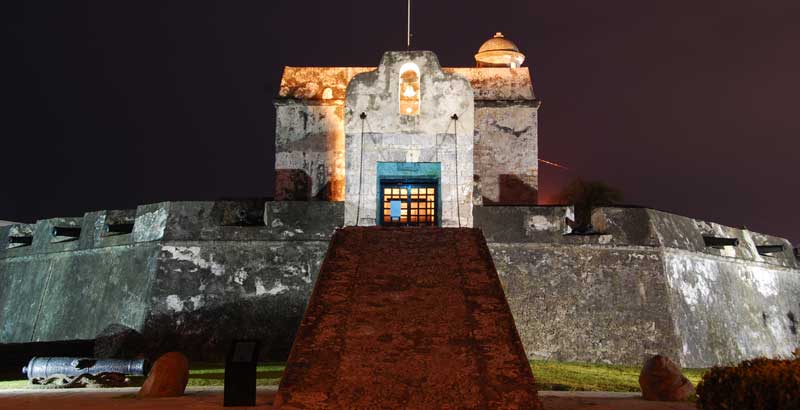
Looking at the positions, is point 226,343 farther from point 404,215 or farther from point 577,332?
point 577,332

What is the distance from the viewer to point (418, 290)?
9.74 meters

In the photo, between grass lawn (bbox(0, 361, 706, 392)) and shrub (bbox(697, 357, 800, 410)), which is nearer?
shrub (bbox(697, 357, 800, 410))

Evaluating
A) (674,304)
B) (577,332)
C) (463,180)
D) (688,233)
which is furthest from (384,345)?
(688,233)

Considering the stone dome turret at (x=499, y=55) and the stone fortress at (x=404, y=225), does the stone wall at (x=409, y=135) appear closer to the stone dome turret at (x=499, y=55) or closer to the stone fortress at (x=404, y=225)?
the stone fortress at (x=404, y=225)

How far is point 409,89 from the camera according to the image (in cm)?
1498

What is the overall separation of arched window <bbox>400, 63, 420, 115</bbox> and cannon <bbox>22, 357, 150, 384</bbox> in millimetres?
6108

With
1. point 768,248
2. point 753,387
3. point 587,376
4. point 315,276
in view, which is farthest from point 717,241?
point 753,387

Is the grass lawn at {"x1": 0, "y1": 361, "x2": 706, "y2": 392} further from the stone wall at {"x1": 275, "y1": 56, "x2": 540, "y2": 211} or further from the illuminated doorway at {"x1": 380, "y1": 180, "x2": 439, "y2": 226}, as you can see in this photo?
the stone wall at {"x1": 275, "y1": 56, "x2": 540, "y2": 211}

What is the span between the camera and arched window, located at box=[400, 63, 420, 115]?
→ 1477cm

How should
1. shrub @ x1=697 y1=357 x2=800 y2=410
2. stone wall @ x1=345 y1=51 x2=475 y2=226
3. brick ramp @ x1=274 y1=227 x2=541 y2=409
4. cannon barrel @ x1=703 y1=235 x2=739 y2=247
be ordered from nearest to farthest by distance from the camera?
shrub @ x1=697 y1=357 x2=800 y2=410 → brick ramp @ x1=274 y1=227 x2=541 y2=409 → stone wall @ x1=345 y1=51 x2=475 y2=226 → cannon barrel @ x1=703 y1=235 x2=739 y2=247

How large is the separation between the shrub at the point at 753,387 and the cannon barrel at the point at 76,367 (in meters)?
7.85

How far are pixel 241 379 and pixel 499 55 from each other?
1406 cm

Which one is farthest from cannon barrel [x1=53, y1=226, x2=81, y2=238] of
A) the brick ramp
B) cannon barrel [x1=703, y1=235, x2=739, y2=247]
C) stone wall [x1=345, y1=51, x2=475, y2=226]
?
cannon barrel [x1=703, y1=235, x2=739, y2=247]

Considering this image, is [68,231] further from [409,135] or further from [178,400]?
[178,400]
